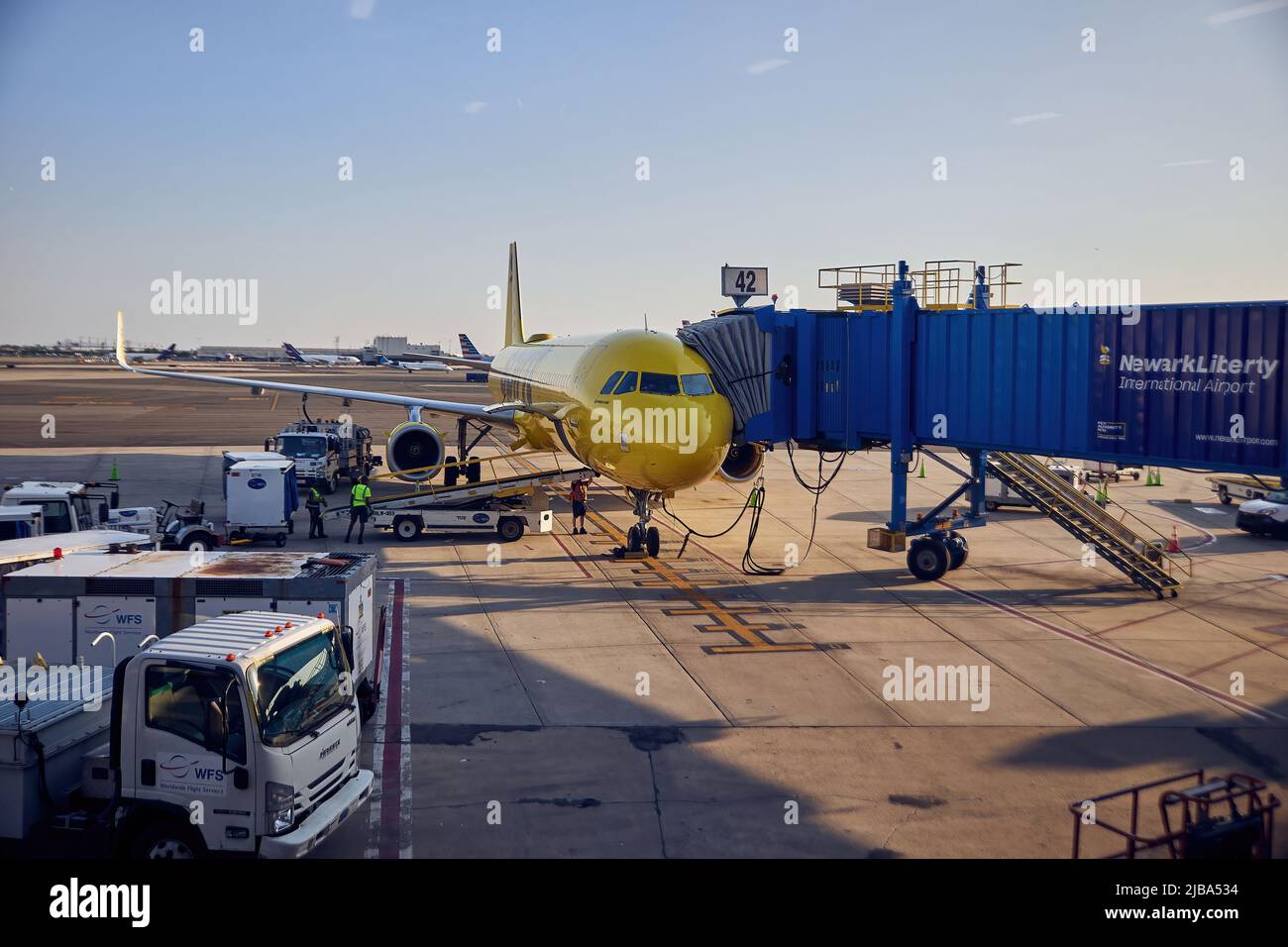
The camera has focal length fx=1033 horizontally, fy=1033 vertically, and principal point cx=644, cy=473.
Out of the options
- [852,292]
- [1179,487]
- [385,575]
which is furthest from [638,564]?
[1179,487]

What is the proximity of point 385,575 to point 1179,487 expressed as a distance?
107 ft

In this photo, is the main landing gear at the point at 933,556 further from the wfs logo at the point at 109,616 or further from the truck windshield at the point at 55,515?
the truck windshield at the point at 55,515

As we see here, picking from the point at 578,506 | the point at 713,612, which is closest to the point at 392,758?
the point at 713,612

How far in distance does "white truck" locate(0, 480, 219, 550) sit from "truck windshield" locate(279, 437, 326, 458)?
8.07 m

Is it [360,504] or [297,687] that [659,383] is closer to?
[360,504]

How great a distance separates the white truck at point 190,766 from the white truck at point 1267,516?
29124 mm

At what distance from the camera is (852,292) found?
27.2 meters

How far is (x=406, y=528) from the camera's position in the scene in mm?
28641

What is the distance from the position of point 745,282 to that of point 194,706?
21.6 meters

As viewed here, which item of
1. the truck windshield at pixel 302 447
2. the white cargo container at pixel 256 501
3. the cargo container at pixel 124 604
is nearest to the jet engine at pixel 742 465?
the white cargo container at pixel 256 501

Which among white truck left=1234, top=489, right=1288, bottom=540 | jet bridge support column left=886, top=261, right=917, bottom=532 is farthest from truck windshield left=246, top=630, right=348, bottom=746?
white truck left=1234, top=489, right=1288, bottom=540

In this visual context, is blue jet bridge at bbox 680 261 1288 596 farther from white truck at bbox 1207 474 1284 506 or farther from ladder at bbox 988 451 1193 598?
white truck at bbox 1207 474 1284 506

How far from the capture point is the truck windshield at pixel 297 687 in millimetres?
9562
